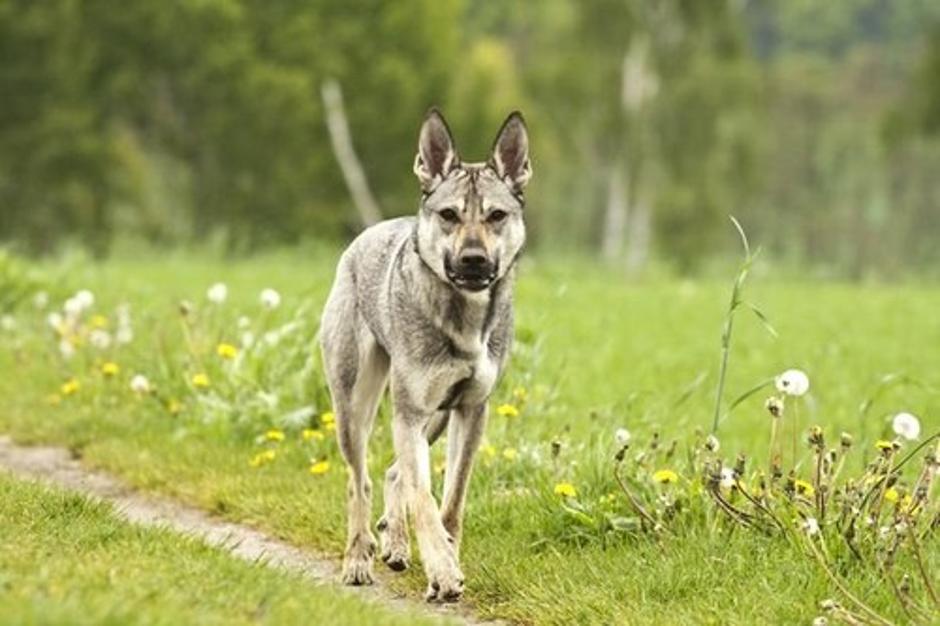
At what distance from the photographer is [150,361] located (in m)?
12.8

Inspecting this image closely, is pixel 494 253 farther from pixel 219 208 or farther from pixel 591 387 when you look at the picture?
pixel 219 208

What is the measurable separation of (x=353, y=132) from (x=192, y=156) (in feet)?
19.1

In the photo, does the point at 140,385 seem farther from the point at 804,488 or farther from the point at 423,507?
the point at 804,488

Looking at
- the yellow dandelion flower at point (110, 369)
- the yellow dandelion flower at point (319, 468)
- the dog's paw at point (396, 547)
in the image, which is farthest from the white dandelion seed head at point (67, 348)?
the dog's paw at point (396, 547)

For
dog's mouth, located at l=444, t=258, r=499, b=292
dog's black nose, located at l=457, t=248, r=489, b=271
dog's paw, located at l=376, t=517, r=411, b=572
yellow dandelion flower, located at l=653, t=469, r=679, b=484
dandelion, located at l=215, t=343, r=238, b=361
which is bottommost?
dandelion, located at l=215, t=343, r=238, b=361

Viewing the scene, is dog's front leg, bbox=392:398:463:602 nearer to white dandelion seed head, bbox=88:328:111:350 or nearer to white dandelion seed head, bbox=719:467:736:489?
white dandelion seed head, bbox=719:467:736:489

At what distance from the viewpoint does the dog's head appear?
706 centimetres

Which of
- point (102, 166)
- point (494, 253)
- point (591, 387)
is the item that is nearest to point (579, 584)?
point (494, 253)

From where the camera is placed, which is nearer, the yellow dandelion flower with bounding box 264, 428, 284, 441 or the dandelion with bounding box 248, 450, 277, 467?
the dandelion with bounding box 248, 450, 277, 467

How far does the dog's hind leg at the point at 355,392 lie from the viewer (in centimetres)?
798

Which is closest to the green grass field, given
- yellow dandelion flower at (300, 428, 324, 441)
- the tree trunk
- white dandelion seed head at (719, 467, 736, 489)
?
yellow dandelion flower at (300, 428, 324, 441)

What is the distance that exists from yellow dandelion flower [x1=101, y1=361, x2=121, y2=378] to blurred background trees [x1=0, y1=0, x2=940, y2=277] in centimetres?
2284

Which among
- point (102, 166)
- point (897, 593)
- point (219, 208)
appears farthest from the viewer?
point (219, 208)

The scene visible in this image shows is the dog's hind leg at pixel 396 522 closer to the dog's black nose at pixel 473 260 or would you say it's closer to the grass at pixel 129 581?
the grass at pixel 129 581
